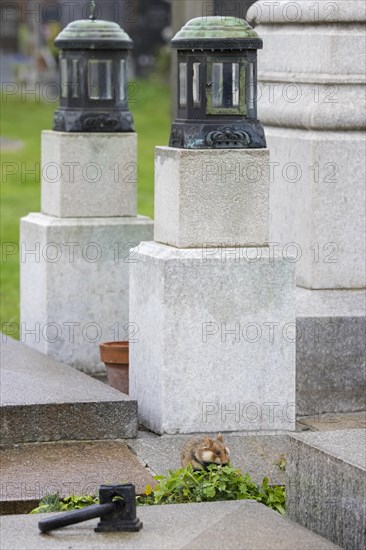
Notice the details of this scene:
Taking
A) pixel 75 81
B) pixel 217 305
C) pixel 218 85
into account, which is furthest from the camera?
pixel 75 81

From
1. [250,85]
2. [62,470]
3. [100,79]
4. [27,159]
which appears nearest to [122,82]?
[100,79]

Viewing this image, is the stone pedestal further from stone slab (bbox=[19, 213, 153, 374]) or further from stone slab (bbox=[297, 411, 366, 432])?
stone slab (bbox=[19, 213, 153, 374])

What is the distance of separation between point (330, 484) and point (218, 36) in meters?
2.84

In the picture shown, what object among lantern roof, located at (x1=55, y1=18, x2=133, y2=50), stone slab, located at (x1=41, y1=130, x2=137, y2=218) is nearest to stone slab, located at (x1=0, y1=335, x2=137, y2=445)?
stone slab, located at (x1=41, y1=130, x2=137, y2=218)

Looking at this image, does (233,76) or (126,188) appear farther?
(126,188)

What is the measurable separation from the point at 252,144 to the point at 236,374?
45.7 inches

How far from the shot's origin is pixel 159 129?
92.8ft

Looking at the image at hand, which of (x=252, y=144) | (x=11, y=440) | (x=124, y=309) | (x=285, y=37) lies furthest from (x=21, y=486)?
(x=285, y=37)

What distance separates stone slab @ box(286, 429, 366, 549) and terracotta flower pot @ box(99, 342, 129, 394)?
2526mm

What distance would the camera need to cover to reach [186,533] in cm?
471

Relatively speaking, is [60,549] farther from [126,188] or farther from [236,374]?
[126,188]

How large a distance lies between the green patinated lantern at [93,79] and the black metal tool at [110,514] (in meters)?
4.06

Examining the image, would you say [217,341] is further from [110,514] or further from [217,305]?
[110,514]

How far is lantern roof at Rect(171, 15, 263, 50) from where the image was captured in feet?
22.5
